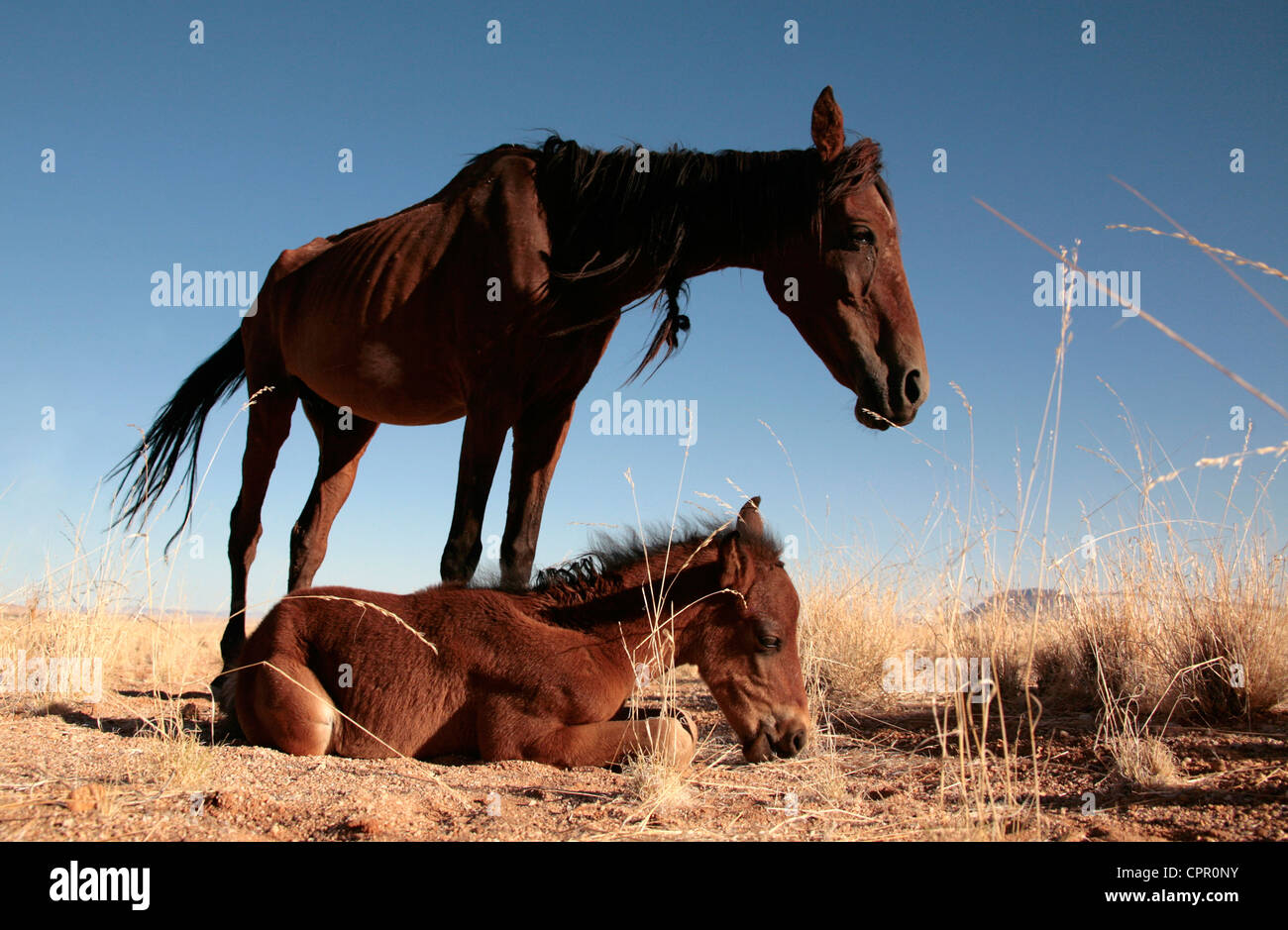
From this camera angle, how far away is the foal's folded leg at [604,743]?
12.7ft

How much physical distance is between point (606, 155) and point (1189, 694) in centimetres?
482

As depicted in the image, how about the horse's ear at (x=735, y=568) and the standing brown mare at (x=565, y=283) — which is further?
the standing brown mare at (x=565, y=283)

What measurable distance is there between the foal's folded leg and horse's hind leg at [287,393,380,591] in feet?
11.8

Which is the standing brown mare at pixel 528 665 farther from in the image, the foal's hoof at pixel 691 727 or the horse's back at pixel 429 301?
the horse's back at pixel 429 301

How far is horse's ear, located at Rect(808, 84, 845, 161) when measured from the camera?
506 centimetres

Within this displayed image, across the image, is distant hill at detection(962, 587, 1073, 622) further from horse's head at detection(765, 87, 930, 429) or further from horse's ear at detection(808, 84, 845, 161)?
horse's ear at detection(808, 84, 845, 161)

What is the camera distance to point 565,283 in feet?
17.2

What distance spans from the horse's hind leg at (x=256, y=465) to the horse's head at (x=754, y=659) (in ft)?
14.2

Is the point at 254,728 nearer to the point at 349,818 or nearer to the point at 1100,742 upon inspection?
the point at 349,818

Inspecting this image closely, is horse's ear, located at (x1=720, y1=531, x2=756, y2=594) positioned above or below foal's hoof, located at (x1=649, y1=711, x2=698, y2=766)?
above

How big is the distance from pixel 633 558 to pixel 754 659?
0.92 m

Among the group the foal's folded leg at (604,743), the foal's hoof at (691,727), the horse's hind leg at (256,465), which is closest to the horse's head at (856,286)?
the foal's hoof at (691,727)

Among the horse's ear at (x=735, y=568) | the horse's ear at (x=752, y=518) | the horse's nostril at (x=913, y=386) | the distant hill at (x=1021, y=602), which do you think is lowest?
the distant hill at (x=1021, y=602)

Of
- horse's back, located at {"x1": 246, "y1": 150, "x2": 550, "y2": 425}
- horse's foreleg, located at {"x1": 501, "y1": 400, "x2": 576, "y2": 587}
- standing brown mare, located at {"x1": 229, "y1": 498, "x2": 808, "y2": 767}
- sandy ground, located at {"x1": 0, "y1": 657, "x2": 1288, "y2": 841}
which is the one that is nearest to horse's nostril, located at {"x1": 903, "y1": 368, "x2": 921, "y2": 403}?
standing brown mare, located at {"x1": 229, "y1": 498, "x2": 808, "y2": 767}
